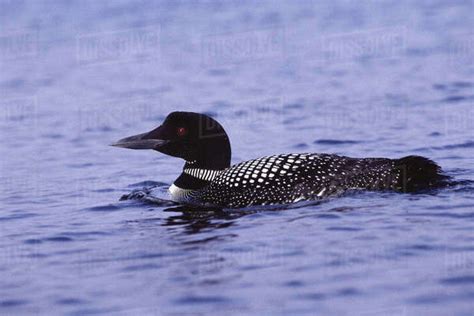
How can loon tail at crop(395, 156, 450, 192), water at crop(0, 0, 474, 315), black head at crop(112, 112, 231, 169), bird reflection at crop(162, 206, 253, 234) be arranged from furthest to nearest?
1. black head at crop(112, 112, 231, 169)
2. loon tail at crop(395, 156, 450, 192)
3. bird reflection at crop(162, 206, 253, 234)
4. water at crop(0, 0, 474, 315)

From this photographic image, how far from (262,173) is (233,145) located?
263 cm

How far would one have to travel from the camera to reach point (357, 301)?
5.18 meters

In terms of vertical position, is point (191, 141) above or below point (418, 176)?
above

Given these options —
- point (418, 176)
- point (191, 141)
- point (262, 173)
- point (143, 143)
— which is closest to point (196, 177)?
point (191, 141)

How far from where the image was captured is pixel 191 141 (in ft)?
25.8

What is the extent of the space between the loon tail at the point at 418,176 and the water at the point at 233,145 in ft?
0.38

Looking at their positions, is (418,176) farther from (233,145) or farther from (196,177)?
(233,145)

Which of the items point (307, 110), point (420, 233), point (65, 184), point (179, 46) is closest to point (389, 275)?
point (420, 233)

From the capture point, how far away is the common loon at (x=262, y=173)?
7.40m

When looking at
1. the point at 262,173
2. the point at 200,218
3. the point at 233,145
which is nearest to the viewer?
the point at 200,218

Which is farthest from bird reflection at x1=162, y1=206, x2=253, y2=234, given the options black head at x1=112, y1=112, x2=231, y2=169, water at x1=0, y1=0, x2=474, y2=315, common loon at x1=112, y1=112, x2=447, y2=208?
black head at x1=112, y1=112, x2=231, y2=169

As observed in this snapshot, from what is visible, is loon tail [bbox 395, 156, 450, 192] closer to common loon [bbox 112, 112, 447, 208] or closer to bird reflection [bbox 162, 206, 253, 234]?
common loon [bbox 112, 112, 447, 208]

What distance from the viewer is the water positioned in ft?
18.2

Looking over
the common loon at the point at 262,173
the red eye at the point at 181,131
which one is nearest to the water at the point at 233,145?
the common loon at the point at 262,173
